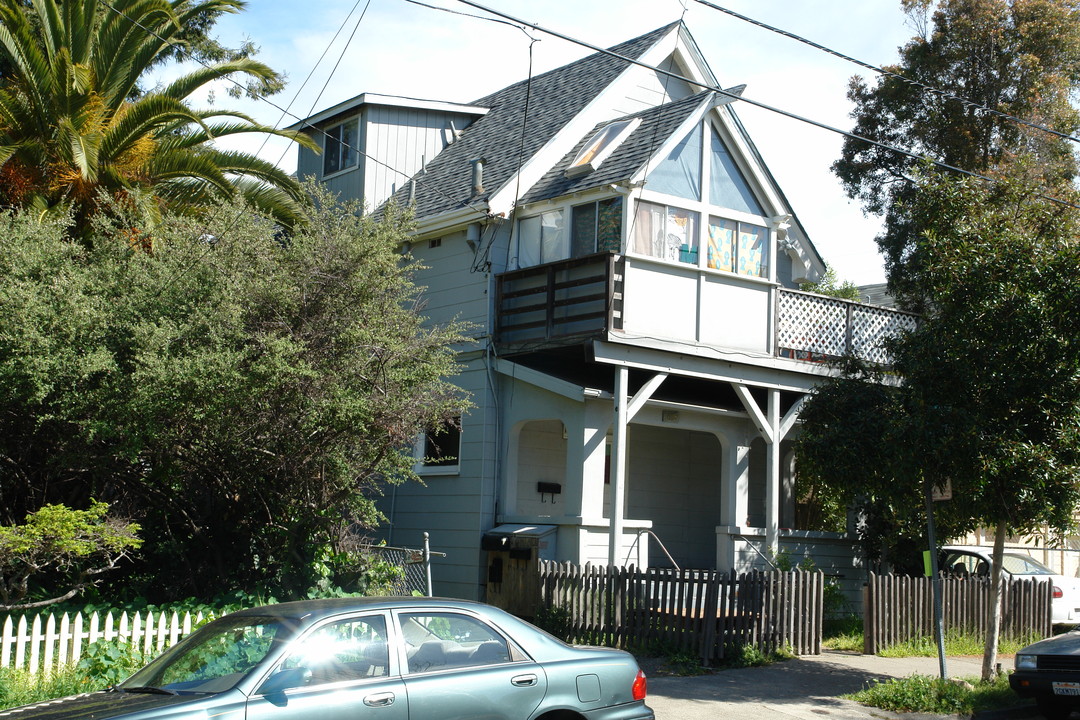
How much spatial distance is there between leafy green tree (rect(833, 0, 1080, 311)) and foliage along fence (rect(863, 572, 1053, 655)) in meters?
5.55

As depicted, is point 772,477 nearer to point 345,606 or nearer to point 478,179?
point 478,179

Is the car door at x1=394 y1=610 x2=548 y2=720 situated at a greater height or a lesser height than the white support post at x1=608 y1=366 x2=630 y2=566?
lesser

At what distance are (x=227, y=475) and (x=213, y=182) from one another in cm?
494

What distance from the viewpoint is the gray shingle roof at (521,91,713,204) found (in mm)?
15539

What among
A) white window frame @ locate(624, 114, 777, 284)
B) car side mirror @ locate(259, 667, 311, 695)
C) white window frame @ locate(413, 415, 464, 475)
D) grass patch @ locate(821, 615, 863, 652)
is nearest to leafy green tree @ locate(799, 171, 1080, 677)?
grass patch @ locate(821, 615, 863, 652)

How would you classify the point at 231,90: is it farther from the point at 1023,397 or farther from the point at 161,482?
the point at 1023,397

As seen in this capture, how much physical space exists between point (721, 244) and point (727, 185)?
102cm

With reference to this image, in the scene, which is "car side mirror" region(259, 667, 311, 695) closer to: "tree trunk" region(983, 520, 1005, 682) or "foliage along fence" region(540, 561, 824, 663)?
"foliage along fence" region(540, 561, 824, 663)

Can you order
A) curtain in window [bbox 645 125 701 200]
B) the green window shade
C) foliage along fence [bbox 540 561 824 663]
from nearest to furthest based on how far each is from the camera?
foliage along fence [bbox 540 561 824 663]
curtain in window [bbox 645 125 701 200]
the green window shade

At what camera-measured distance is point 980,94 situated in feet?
66.8

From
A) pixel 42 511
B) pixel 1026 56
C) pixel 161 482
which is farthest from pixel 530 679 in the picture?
pixel 1026 56

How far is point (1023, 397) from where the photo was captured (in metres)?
10.8

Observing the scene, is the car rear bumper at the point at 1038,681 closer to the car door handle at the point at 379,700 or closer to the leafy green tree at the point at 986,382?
the leafy green tree at the point at 986,382

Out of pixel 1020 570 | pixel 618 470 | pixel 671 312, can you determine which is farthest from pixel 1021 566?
pixel 618 470
